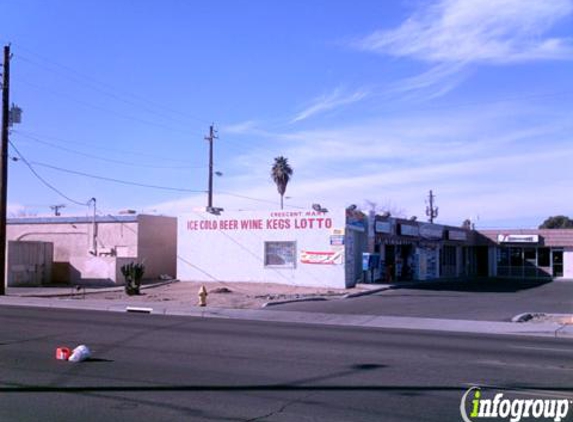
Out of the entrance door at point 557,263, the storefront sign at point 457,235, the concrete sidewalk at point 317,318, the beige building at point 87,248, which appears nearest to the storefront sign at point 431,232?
the storefront sign at point 457,235

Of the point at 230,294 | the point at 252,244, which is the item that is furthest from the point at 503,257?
the point at 230,294

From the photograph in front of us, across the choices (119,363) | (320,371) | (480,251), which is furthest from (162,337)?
(480,251)

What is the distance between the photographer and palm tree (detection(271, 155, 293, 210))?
70.2 meters

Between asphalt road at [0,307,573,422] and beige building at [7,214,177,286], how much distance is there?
21004 mm

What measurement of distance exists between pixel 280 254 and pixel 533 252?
94.2 feet

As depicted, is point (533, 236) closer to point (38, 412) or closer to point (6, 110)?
point (6, 110)

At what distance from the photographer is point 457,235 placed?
5353cm

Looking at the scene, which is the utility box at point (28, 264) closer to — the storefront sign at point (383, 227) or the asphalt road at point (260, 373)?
the storefront sign at point (383, 227)

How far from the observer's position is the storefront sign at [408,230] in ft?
137

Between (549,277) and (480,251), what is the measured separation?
7548 mm

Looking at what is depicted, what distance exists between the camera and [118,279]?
125ft

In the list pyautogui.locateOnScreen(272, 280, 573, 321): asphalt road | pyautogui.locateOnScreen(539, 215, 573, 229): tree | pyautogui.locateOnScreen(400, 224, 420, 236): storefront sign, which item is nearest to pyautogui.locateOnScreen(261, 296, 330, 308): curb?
pyautogui.locateOnScreen(272, 280, 573, 321): asphalt road

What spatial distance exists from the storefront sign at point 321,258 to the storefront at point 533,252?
87.4 feet

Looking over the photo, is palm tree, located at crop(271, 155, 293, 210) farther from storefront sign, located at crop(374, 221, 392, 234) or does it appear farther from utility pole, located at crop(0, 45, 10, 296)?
utility pole, located at crop(0, 45, 10, 296)
